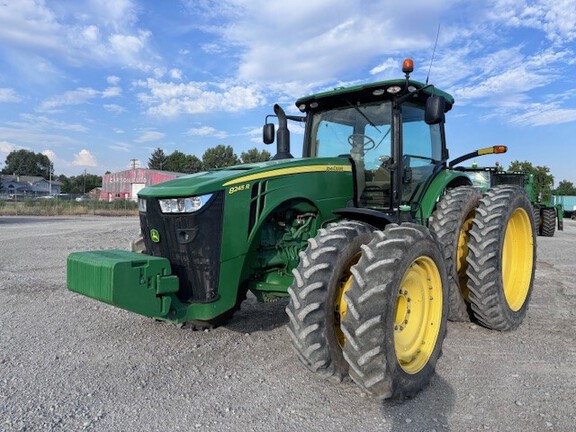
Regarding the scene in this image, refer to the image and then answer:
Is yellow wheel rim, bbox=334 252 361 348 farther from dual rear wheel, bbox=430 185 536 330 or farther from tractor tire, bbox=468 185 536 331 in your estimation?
tractor tire, bbox=468 185 536 331

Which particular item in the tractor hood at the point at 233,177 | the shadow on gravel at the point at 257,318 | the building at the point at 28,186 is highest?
the building at the point at 28,186

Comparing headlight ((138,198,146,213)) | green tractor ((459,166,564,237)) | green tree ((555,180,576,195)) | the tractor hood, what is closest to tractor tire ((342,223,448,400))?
the tractor hood

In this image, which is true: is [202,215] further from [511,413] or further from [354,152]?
[511,413]

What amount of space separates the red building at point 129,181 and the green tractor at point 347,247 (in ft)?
185

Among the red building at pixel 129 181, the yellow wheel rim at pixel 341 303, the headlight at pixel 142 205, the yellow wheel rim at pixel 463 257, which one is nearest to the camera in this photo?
the yellow wheel rim at pixel 341 303

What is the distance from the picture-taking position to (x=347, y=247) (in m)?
3.48

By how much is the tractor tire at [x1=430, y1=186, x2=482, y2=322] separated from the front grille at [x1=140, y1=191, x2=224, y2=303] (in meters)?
2.26

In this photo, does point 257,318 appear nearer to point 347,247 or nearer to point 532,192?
point 347,247

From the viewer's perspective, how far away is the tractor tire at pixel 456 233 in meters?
4.65

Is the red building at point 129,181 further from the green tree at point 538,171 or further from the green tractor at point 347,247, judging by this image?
the green tractor at point 347,247

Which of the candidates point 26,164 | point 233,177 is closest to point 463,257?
point 233,177

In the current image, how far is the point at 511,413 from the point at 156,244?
2962mm

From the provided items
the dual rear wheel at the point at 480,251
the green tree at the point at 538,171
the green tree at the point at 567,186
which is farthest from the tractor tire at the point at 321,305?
the green tree at the point at 567,186

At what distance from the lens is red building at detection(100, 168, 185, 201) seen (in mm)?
60875
